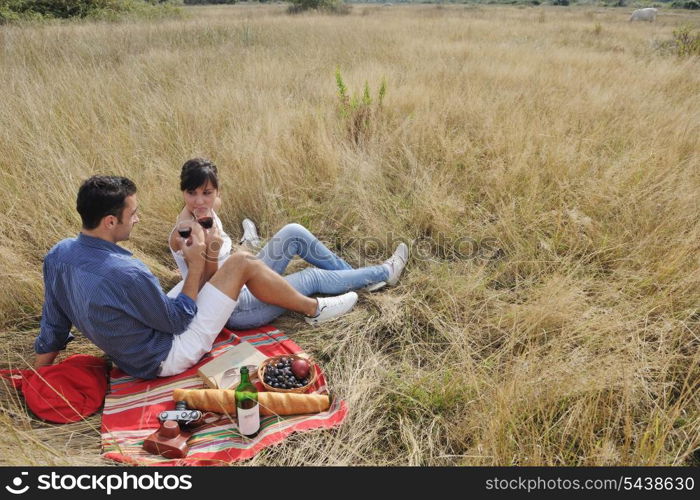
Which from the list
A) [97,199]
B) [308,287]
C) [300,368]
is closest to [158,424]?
[300,368]

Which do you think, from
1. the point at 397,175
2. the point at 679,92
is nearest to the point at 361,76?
the point at 397,175

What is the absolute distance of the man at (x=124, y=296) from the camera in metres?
2.03

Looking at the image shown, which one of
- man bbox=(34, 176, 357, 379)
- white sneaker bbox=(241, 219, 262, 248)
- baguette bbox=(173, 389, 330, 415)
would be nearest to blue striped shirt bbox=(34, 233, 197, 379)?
man bbox=(34, 176, 357, 379)

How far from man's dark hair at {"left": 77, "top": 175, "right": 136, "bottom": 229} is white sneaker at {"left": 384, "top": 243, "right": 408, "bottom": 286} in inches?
74.4

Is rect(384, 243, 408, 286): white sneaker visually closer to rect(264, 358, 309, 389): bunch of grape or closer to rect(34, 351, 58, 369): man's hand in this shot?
rect(264, 358, 309, 389): bunch of grape

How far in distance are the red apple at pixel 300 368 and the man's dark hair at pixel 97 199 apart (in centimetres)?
124

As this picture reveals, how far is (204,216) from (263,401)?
1.44 meters

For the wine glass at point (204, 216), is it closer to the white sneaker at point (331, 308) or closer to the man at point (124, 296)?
the man at point (124, 296)

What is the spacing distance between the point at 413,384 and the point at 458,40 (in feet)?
35.2

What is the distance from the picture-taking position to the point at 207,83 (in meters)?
6.17

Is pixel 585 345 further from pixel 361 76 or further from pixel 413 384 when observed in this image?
pixel 361 76

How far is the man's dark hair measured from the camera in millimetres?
2029

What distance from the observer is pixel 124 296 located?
2.04m

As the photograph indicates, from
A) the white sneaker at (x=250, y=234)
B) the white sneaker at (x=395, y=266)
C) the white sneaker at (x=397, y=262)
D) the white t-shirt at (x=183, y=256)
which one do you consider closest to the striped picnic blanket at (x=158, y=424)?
the white t-shirt at (x=183, y=256)
